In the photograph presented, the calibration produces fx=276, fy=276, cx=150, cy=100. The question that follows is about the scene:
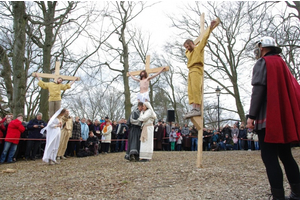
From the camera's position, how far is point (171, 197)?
4.02 m

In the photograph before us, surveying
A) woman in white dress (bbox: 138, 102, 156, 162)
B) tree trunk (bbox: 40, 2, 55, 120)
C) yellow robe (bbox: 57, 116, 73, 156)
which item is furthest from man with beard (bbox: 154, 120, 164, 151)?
woman in white dress (bbox: 138, 102, 156, 162)

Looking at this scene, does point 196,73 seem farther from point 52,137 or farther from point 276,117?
point 52,137

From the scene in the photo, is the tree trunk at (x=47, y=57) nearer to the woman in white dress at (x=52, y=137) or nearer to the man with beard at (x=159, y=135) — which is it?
the woman in white dress at (x=52, y=137)

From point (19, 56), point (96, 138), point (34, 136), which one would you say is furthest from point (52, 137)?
point (19, 56)

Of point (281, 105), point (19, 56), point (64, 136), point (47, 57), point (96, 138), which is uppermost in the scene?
point (47, 57)

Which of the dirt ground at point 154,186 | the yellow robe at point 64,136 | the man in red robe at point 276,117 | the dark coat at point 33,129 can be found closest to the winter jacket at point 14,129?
the dark coat at point 33,129

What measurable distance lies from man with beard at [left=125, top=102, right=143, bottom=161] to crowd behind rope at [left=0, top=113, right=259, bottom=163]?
4.07 m

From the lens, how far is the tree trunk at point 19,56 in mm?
12067

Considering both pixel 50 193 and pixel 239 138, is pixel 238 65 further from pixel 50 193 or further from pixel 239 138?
pixel 50 193

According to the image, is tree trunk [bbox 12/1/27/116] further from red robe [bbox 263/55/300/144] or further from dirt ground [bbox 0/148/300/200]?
red robe [bbox 263/55/300/144]

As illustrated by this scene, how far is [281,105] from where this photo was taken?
3363mm

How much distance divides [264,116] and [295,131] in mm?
378

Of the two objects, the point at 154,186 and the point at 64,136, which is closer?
the point at 154,186

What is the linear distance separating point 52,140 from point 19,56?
5.21 m
